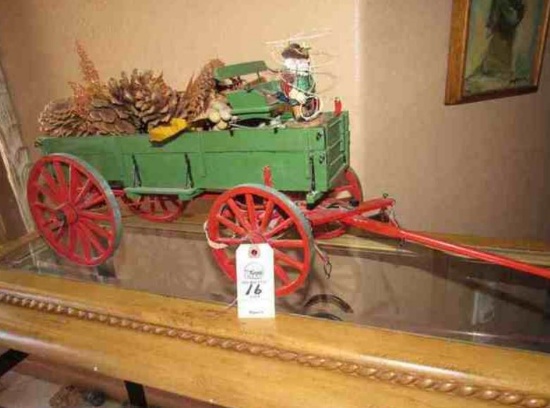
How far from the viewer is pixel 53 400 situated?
49.4 inches

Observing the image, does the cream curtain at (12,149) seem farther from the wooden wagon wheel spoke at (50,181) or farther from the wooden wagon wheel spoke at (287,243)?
the wooden wagon wheel spoke at (287,243)

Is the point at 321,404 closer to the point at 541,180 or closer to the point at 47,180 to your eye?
the point at 47,180

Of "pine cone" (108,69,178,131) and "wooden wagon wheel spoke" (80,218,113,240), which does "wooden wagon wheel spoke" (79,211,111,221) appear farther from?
"pine cone" (108,69,178,131)

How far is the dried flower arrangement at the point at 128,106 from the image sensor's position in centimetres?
85

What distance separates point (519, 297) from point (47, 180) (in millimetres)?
1133

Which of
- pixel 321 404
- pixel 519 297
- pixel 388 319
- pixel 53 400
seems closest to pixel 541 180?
pixel 519 297

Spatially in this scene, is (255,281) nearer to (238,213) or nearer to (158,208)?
(238,213)

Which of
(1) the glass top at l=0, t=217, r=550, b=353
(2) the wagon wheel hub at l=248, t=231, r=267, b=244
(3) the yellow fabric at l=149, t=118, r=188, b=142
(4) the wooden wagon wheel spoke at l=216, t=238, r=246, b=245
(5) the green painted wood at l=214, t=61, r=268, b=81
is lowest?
(1) the glass top at l=0, t=217, r=550, b=353

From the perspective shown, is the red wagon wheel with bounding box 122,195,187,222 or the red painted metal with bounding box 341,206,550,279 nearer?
the red painted metal with bounding box 341,206,550,279

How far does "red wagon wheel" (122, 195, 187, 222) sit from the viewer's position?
3.85 ft

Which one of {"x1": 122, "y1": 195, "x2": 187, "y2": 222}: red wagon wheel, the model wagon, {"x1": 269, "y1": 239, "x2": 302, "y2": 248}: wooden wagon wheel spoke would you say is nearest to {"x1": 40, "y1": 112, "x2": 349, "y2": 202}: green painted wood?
the model wagon

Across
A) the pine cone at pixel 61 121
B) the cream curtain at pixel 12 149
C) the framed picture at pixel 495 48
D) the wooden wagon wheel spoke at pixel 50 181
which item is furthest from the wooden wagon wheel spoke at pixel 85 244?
the framed picture at pixel 495 48

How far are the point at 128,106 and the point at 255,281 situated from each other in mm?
469

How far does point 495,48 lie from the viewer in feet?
4.25
